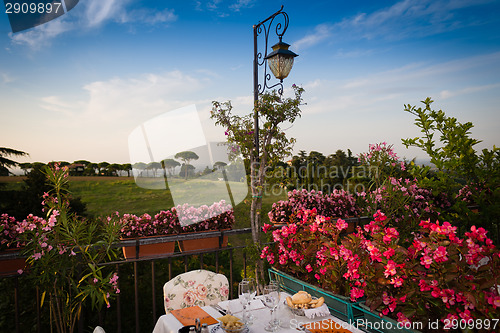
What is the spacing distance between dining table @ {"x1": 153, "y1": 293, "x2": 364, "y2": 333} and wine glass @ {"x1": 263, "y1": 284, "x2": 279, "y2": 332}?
31mm

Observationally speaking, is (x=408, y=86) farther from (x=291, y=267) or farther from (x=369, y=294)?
(x=369, y=294)

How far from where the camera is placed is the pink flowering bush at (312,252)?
215 cm

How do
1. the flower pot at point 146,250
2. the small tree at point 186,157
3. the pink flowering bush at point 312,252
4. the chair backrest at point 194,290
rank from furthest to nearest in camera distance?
1. the small tree at point 186,157
2. the flower pot at point 146,250
3. the chair backrest at point 194,290
4. the pink flowering bush at point 312,252

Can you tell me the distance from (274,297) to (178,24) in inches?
251

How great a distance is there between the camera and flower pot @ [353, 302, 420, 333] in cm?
166

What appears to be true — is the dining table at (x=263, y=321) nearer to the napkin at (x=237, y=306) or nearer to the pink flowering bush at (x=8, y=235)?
the napkin at (x=237, y=306)

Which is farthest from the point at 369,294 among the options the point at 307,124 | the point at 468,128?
the point at 307,124

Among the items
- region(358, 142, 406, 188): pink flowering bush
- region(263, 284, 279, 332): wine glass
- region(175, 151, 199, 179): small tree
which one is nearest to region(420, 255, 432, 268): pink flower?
region(263, 284, 279, 332): wine glass

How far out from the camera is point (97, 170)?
6.95m

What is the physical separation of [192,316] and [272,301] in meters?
0.53

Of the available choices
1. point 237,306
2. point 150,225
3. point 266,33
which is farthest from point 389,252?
point 266,33

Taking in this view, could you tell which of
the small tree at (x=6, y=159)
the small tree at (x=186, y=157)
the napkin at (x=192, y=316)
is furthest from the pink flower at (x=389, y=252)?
the small tree at (x=6, y=159)

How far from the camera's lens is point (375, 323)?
1.77 meters

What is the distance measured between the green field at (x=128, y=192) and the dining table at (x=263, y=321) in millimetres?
2289
